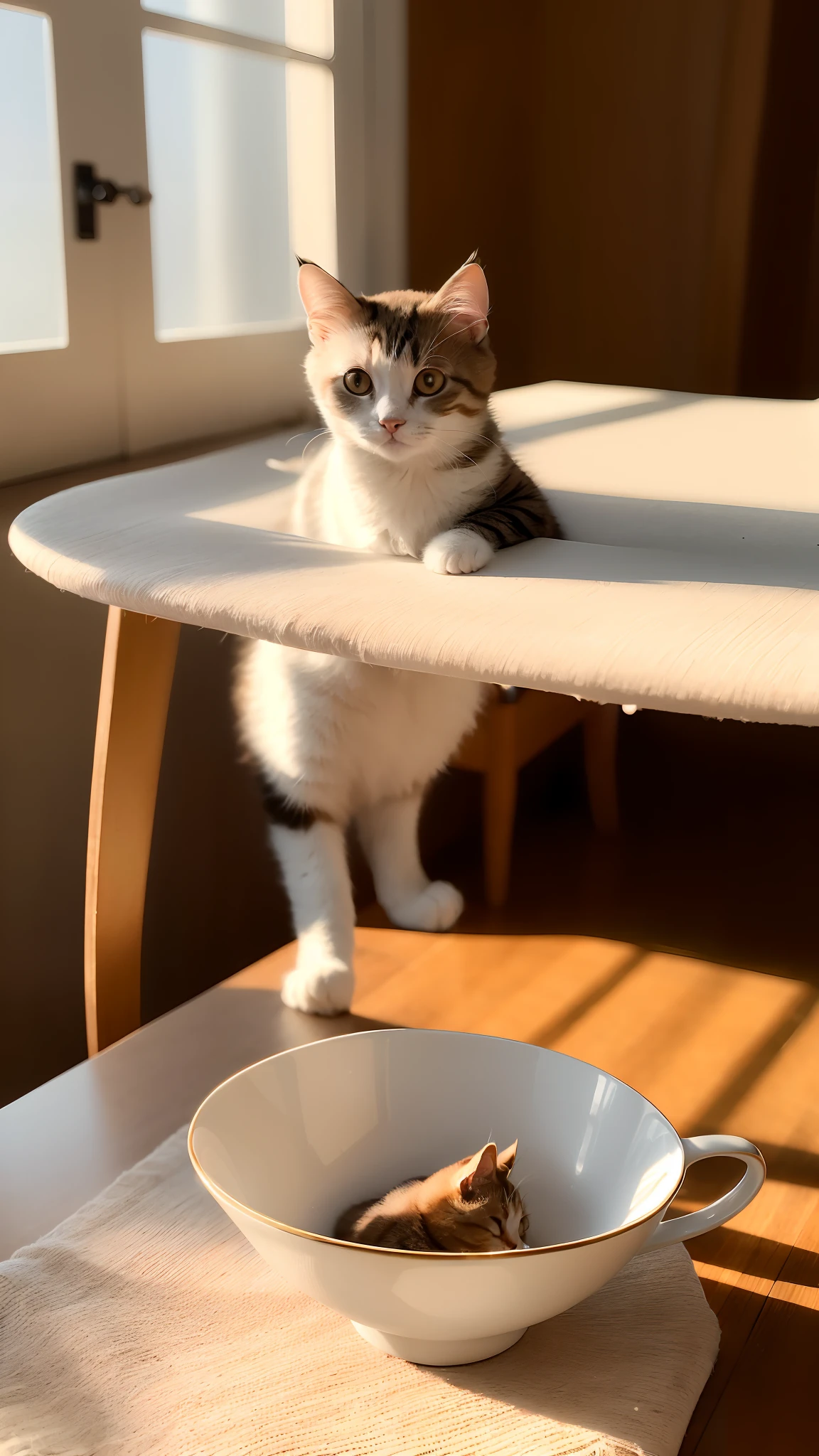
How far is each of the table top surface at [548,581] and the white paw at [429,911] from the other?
351mm

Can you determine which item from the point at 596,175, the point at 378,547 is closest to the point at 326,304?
the point at 378,547

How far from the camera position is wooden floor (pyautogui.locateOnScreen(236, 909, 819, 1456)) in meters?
0.54

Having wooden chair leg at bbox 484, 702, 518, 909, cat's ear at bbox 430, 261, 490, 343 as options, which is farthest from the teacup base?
wooden chair leg at bbox 484, 702, 518, 909

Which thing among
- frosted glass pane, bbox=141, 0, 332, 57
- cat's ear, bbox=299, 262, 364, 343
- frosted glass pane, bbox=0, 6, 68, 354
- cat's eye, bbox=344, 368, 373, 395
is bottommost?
cat's eye, bbox=344, 368, 373, 395

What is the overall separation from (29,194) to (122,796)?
1.92 ft

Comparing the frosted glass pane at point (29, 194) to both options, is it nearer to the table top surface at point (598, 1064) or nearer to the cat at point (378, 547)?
the cat at point (378, 547)

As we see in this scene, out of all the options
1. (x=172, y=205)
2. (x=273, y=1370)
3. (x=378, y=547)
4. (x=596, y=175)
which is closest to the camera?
(x=273, y=1370)

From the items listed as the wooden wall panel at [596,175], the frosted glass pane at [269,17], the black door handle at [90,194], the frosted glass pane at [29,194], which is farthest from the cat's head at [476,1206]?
the wooden wall panel at [596,175]

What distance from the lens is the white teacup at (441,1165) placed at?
0.43m

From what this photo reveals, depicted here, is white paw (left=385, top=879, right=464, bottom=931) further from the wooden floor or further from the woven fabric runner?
the woven fabric runner

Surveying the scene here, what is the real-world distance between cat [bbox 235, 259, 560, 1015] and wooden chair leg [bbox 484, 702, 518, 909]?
6.7 inches

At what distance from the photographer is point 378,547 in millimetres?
640

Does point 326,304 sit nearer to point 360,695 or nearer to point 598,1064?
point 360,695

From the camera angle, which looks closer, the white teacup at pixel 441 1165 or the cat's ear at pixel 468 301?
the white teacup at pixel 441 1165
